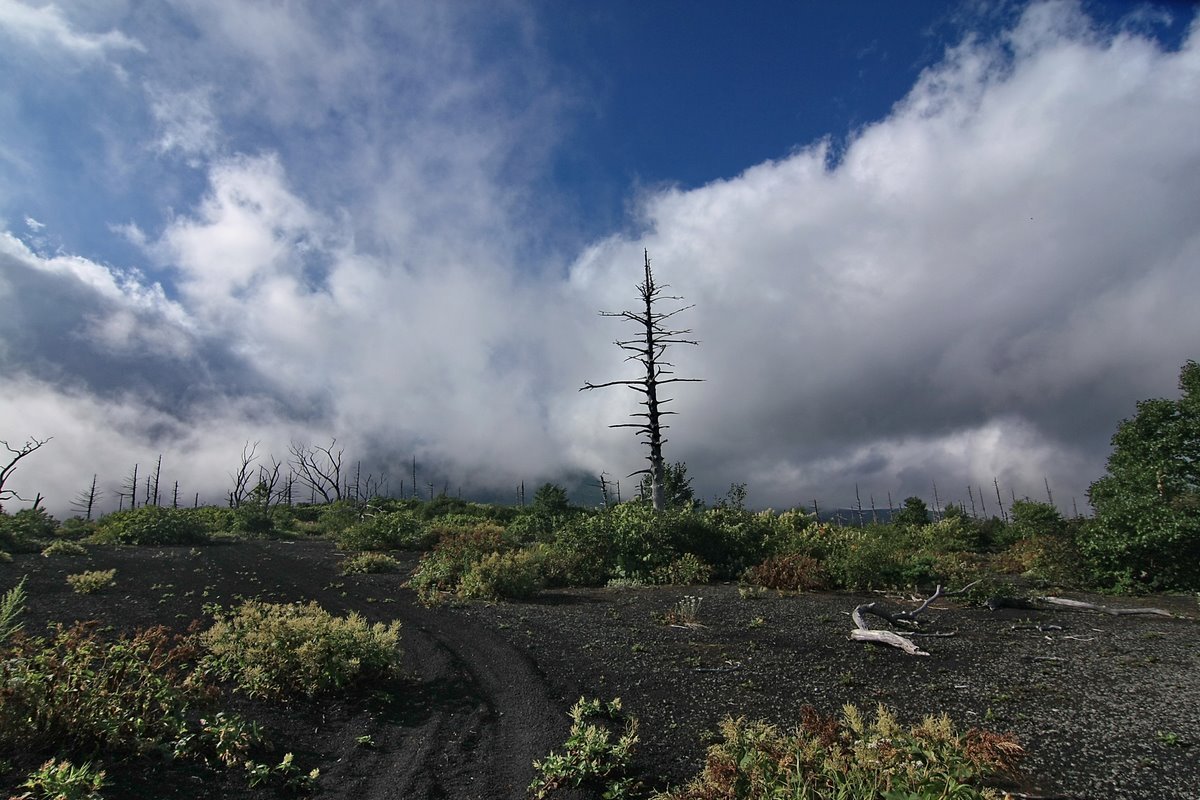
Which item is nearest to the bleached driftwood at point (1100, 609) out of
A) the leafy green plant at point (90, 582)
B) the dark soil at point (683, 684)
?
the dark soil at point (683, 684)

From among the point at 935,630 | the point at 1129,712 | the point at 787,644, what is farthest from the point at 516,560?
the point at 1129,712

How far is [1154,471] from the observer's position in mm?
20547

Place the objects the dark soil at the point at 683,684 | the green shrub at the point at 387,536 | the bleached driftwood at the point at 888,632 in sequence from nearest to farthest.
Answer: the dark soil at the point at 683,684
the bleached driftwood at the point at 888,632
the green shrub at the point at 387,536

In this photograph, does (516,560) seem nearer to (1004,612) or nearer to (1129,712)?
(1004,612)

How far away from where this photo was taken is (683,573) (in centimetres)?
1488

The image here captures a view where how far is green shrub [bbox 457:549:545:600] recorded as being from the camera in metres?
12.6

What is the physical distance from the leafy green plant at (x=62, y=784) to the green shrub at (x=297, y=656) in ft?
7.01

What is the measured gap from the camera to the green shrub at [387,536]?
21969 millimetres

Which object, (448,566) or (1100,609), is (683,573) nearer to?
(448,566)

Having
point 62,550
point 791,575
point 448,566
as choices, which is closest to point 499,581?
point 448,566

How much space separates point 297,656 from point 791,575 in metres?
10.4

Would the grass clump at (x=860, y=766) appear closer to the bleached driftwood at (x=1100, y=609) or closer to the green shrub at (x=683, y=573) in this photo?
the bleached driftwood at (x=1100, y=609)

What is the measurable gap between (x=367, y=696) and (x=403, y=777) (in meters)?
1.83

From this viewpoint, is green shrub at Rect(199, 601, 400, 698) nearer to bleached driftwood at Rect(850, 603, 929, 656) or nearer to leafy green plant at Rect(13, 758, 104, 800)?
leafy green plant at Rect(13, 758, 104, 800)
